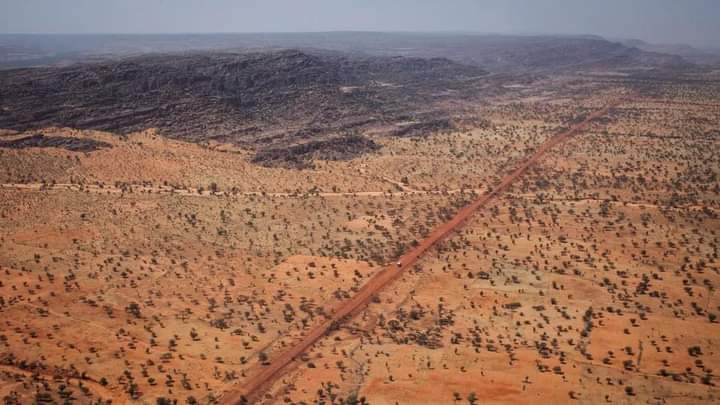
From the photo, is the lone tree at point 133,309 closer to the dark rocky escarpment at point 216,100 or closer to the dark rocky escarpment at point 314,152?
the dark rocky escarpment at point 314,152

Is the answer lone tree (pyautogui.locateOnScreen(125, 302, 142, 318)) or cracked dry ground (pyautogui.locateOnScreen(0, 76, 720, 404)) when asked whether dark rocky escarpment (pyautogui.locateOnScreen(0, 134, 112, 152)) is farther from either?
lone tree (pyautogui.locateOnScreen(125, 302, 142, 318))

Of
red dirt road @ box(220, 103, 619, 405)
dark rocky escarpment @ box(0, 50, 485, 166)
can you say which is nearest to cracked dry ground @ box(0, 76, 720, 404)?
red dirt road @ box(220, 103, 619, 405)

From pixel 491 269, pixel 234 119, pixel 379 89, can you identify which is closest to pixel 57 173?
pixel 234 119

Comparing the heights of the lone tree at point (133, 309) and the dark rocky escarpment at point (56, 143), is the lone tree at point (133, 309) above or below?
below

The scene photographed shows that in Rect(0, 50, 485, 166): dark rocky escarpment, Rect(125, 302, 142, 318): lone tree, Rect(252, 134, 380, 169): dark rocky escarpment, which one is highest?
Rect(0, 50, 485, 166): dark rocky escarpment

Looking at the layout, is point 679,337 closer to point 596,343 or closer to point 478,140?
point 596,343

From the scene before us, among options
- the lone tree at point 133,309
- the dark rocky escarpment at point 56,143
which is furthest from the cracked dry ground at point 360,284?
the dark rocky escarpment at point 56,143
